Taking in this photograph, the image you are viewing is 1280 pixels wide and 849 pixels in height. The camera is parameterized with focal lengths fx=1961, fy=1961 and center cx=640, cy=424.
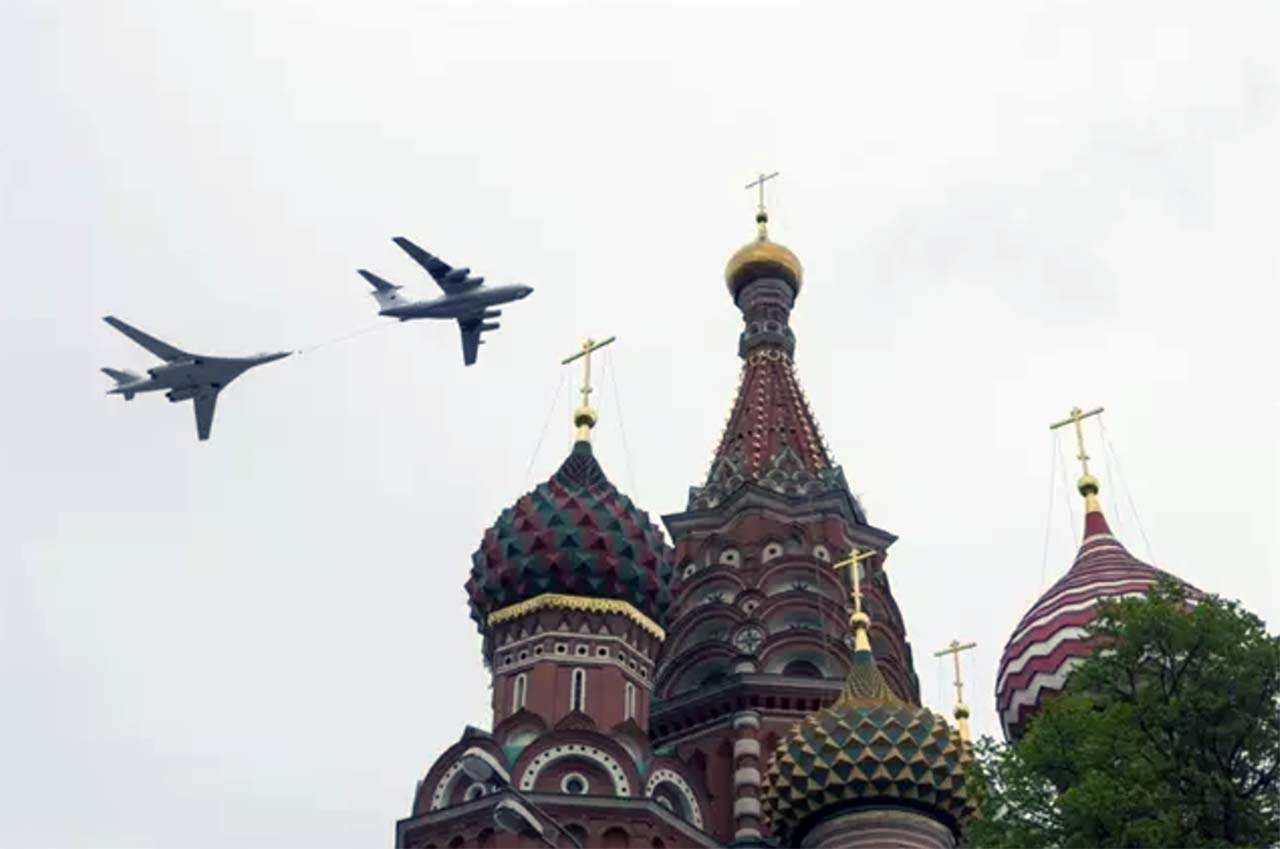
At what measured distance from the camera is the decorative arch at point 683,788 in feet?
79.9

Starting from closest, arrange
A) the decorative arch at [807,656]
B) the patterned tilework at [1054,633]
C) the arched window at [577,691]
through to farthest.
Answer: the arched window at [577,691]
the patterned tilework at [1054,633]
the decorative arch at [807,656]

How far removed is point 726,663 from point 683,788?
3.65 metres

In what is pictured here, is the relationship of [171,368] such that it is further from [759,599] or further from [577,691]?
[759,599]

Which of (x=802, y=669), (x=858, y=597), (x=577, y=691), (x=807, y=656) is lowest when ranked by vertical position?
(x=577, y=691)

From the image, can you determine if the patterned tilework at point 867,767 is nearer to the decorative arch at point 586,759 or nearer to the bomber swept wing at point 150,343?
the decorative arch at point 586,759

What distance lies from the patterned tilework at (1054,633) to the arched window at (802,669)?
2.57 metres

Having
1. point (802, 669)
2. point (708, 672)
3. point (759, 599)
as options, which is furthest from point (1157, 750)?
point (759, 599)

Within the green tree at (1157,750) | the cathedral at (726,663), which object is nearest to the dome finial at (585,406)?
the cathedral at (726,663)

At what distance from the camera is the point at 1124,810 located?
1211cm

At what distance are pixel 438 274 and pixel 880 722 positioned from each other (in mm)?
9234

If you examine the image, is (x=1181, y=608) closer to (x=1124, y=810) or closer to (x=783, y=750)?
(x=1124, y=810)

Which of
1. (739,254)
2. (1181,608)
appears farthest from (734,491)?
(1181,608)

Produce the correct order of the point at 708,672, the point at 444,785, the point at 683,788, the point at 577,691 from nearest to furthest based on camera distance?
the point at 444,785 → the point at 683,788 → the point at 577,691 → the point at 708,672

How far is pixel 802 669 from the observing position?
27.9 m
